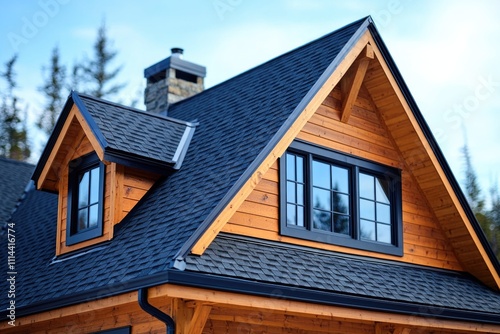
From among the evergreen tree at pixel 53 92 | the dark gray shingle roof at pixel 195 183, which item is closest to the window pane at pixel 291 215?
the dark gray shingle roof at pixel 195 183

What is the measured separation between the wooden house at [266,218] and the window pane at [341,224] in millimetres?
22

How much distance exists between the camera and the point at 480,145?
89.4ft

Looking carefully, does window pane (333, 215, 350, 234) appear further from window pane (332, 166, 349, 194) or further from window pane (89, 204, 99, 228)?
window pane (89, 204, 99, 228)

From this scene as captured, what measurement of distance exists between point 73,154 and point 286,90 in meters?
2.92

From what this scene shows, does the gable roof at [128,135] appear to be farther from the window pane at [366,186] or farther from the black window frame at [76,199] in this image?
the window pane at [366,186]

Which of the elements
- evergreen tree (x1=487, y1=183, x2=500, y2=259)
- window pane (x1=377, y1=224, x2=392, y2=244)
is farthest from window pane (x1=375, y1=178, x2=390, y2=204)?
evergreen tree (x1=487, y1=183, x2=500, y2=259)

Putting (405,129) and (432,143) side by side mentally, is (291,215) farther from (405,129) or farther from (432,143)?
(432,143)

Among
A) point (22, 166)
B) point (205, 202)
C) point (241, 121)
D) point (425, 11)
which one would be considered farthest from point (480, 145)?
point (205, 202)

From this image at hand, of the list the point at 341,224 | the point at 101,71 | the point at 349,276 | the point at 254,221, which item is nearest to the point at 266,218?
the point at 254,221

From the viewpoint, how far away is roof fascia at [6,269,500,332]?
6770 millimetres

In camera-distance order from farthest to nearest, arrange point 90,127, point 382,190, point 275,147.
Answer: point 382,190, point 90,127, point 275,147

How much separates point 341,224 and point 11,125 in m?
22.2

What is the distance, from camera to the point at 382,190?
1077 cm

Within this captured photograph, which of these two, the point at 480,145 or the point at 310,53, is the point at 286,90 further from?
the point at 480,145
